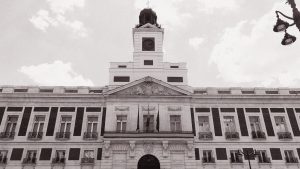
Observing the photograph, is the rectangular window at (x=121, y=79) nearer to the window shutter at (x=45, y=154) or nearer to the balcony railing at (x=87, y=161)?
the balcony railing at (x=87, y=161)

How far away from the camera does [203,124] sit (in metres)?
33.0

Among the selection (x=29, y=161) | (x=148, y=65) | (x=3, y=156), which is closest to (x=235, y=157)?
(x=148, y=65)

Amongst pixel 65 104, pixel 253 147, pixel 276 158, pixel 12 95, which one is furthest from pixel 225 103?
pixel 12 95

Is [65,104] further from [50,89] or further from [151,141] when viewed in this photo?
[151,141]

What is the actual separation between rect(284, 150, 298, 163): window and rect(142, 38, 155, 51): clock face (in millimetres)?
20588

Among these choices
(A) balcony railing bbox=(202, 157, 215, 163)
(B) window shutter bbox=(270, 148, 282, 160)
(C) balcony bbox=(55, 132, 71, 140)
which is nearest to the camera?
(A) balcony railing bbox=(202, 157, 215, 163)

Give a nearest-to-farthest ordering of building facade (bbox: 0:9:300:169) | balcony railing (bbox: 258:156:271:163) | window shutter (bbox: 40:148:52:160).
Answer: building facade (bbox: 0:9:300:169) < window shutter (bbox: 40:148:52:160) < balcony railing (bbox: 258:156:271:163)

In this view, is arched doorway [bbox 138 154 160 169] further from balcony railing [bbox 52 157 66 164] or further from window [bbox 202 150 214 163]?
balcony railing [bbox 52 157 66 164]

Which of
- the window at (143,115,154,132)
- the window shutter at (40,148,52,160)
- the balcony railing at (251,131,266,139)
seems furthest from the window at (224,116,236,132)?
the window shutter at (40,148,52,160)

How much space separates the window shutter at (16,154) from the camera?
30016 millimetres

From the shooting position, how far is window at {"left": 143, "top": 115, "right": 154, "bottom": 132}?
3117cm

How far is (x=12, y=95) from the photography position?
33188 millimetres

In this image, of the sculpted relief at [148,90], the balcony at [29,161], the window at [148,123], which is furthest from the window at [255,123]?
the balcony at [29,161]

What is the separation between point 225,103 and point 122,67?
13.7m
